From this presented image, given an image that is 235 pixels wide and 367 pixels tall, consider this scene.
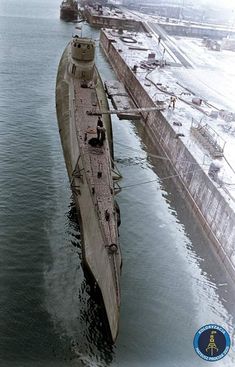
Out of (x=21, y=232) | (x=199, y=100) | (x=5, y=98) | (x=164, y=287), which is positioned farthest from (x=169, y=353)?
(x=5, y=98)

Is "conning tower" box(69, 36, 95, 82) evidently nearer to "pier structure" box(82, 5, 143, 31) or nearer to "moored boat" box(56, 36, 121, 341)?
"moored boat" box(56, 36, 121, 341)

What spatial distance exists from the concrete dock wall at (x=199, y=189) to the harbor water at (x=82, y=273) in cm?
136

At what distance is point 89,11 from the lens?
161000mm

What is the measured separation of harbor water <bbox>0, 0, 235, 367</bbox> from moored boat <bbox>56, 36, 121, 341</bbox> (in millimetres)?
2085

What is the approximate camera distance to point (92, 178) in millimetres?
36750

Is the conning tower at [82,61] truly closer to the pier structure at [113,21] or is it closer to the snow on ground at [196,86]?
the snow on ground at [196,86]

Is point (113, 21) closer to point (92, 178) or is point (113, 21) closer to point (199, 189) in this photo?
point (199, 189)

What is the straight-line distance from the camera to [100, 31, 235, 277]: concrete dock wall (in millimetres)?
38281

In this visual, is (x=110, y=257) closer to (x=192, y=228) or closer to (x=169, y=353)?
(x=169, y=353)


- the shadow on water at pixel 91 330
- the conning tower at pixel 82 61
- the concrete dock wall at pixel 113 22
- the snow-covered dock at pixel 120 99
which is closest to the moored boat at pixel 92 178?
the conning tower at pixel 82 61

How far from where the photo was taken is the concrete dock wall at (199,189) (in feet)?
126


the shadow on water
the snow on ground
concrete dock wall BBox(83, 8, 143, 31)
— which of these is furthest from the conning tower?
concrete dock wall BBox(83, 8, 143, 31)
